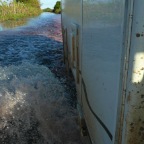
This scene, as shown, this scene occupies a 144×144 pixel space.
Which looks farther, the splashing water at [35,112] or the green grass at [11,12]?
the green grass at [11,12]

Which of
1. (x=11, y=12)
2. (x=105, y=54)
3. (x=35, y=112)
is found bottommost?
(x=35, y=112)

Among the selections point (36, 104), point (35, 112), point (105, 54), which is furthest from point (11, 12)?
point (105, 54)

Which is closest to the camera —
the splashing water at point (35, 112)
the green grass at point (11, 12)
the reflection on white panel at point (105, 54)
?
the reflection on white panel at point (105, 54)

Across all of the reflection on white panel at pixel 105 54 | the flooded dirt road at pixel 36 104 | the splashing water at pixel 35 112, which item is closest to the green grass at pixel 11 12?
the flooded dirt road at pixel 36 104

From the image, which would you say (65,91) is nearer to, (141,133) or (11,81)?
(11,81)

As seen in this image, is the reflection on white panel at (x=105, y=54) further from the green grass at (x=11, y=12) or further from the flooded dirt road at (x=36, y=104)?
the green grass at (x=11, y=12)

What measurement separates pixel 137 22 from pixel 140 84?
14.6 inches

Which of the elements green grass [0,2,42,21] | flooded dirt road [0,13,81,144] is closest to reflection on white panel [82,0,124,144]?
flooded dirt road [0,13,81,144]

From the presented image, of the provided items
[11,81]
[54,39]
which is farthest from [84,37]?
[54,39]

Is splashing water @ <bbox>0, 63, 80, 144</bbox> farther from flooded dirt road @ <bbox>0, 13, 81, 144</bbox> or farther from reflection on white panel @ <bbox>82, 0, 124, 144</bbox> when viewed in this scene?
reflection on white panel @ <bbox>82, 0, 124, 144</bbox>

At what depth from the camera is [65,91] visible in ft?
19.8

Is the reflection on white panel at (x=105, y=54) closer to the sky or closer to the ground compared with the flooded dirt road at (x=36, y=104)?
closer to the sky

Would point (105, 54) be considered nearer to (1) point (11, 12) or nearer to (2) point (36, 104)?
(2) point (36, 104)

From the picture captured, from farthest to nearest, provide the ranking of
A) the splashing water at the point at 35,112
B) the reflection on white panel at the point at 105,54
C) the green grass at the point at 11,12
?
the green grass at the point at 11,12 < the splashing water at the point at 35,112 < the reflection on white panel at the point at 105,54
